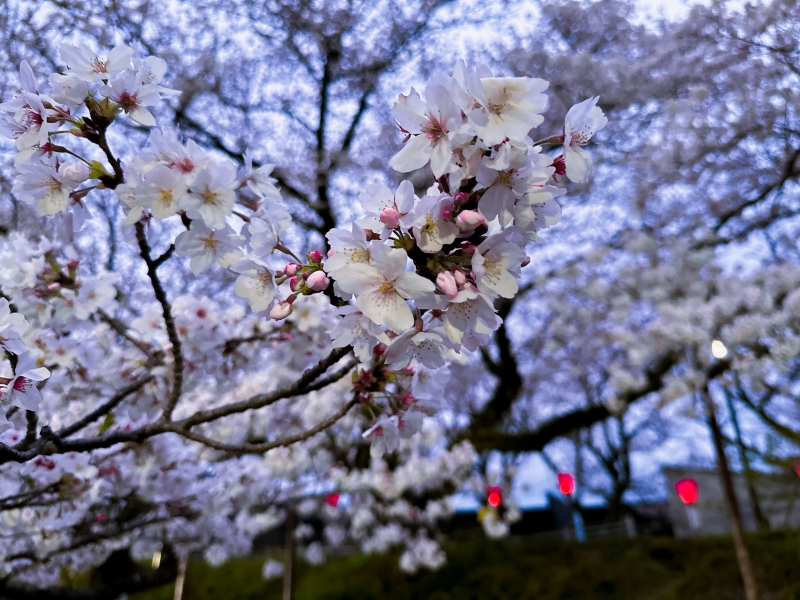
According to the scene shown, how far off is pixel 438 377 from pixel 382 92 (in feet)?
17.2

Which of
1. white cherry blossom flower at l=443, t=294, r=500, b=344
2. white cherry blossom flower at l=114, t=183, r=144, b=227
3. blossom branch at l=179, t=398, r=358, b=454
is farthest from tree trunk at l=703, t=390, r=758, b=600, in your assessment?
white cherry blossom flower at l=114, t=183, r=144, b=227

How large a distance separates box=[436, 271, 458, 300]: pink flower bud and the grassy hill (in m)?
5.74

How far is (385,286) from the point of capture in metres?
0.78

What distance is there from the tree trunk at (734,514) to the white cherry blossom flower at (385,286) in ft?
15.1

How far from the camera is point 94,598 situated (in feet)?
10.8

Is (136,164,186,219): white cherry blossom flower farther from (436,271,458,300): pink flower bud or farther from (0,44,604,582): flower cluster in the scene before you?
(436,271,458,300): pink flower bud

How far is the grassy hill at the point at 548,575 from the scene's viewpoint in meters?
5.36

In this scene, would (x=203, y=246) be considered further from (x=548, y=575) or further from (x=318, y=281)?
(x=548, y=575)

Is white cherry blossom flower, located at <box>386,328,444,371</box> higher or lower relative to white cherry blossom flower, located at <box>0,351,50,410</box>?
lower

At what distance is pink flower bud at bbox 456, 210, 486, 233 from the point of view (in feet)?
2.44

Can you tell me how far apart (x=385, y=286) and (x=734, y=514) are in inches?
184

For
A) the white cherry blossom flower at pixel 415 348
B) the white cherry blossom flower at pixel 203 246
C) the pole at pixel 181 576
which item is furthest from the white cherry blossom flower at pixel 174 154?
the pole at pixel 181 576

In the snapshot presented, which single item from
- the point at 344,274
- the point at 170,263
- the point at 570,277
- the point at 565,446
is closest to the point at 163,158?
the point at 344,274

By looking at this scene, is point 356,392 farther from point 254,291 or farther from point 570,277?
point 570,277
